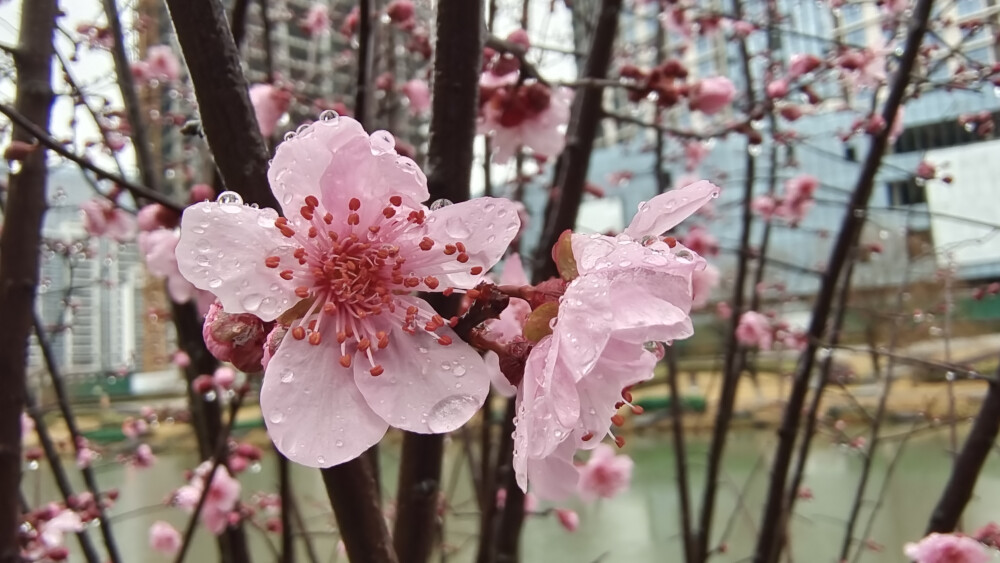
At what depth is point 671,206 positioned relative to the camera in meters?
0.41

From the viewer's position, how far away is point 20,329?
42.1 inches

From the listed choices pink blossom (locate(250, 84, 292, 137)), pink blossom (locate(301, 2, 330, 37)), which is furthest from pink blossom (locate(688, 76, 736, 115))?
pink blossom (locate(301, 2, 330, 37))

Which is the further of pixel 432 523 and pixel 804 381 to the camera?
pixel 804 381

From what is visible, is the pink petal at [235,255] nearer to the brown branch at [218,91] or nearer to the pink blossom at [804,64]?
the brown branch at [218,91]

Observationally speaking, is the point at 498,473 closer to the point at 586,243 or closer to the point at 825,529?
the point at 586,243

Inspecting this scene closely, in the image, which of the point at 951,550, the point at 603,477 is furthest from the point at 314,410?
the point at 603,477

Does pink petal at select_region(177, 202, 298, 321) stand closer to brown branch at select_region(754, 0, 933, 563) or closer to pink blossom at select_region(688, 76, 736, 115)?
pink blossom at select_region(688, 76, 736, 115)

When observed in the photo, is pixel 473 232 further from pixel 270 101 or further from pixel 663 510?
pixel 663 510

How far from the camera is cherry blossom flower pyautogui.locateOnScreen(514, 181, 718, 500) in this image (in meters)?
0.37

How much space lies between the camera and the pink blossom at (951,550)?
1.00 m

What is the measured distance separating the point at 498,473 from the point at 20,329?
0.81 m

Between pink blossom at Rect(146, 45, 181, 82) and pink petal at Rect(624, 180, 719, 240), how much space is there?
214 centimetres

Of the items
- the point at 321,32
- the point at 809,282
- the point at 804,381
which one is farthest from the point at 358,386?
the point at 809,282

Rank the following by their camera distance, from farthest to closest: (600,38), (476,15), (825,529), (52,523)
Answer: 1. (825,529)
2. (52,523)
3. (600,38)
4. (476,15)
